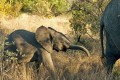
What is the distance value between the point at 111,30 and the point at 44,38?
1.16m

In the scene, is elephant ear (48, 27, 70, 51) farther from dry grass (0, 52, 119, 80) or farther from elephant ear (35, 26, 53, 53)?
dry grass (0, 52, 119, 80)

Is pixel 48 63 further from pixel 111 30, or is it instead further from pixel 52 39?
pixel 111 30

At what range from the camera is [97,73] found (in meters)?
6.93

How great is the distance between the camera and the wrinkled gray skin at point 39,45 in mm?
7359

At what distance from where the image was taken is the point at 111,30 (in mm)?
7117

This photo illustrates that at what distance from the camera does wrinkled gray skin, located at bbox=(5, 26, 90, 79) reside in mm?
7359

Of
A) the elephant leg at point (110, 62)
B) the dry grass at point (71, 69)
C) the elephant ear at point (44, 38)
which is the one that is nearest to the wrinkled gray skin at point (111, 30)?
the elephant leg at point (110, 62)

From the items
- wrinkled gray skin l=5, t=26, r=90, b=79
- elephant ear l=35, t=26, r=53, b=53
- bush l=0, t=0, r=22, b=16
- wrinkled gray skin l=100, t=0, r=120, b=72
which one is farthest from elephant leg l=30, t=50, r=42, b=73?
bush l=0, t=0, r=22, b=16

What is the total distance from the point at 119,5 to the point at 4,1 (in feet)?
51.7

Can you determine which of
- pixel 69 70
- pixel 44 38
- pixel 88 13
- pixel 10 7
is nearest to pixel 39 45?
pixel 44 38

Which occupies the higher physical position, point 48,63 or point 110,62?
point 48,63

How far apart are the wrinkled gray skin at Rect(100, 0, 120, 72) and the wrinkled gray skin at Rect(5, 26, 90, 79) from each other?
1.66ft

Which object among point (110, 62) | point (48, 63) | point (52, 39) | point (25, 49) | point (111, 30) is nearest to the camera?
point (111, 30)

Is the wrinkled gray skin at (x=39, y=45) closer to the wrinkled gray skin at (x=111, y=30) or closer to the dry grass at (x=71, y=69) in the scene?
the dry grass at (x=71, y=69)
